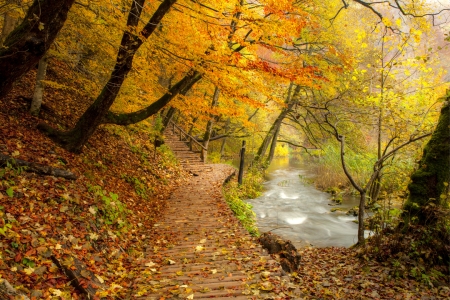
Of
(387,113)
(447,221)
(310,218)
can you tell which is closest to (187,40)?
(387,113)

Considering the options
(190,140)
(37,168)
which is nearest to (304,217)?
(190,140)

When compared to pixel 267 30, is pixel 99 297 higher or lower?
lower

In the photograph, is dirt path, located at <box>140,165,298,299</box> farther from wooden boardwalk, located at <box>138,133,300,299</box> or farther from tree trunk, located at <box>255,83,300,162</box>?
tree trunk, located at <box>255,83,300,162</box>

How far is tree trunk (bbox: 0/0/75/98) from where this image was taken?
4.29 metres

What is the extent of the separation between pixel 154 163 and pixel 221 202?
4194 mm

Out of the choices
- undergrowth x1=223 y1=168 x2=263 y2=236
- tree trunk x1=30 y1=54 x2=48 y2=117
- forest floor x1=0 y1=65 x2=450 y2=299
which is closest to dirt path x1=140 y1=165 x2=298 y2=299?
forest floor x1=0 y1=65 x2=450 y2=299

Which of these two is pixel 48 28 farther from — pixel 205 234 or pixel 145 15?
pixel 145 15

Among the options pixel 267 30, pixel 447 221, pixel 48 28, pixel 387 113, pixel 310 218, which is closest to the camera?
pixel 48 28

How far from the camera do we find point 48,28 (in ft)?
14.5

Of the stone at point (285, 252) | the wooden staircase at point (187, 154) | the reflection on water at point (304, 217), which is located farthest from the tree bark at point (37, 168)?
the wooden staircase at point (187, 154)

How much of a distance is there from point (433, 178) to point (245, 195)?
9676mm

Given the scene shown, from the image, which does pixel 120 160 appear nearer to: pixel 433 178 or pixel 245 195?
pixel 245 195

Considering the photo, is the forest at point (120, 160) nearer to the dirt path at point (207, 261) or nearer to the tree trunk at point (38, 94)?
the tree trunk at point (38, 94)

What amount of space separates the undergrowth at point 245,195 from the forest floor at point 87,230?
6.95 feet
